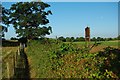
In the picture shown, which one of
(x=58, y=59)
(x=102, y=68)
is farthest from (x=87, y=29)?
(x=102, y=68)

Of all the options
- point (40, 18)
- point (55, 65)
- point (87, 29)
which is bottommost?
point (55, 65)

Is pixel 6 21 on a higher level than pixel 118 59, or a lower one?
higher

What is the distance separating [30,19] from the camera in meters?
74.7

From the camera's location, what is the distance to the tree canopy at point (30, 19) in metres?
73.3

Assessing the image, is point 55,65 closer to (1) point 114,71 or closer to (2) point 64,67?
(2) point 64,67

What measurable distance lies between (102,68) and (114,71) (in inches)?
18.1

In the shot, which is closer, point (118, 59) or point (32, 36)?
point (118, 59)

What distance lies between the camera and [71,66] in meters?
7.47

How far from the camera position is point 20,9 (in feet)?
254

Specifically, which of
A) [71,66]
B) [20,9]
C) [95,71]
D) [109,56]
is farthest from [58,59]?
[20,9]

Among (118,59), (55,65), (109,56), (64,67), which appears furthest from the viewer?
(55,65)

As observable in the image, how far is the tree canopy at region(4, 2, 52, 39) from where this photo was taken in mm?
73256

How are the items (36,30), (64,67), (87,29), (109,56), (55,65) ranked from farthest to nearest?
1. (36,30)
2. (87,29)
3. (55,65)
4. (64,67)
5. (109,56)

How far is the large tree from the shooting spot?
240 ft
